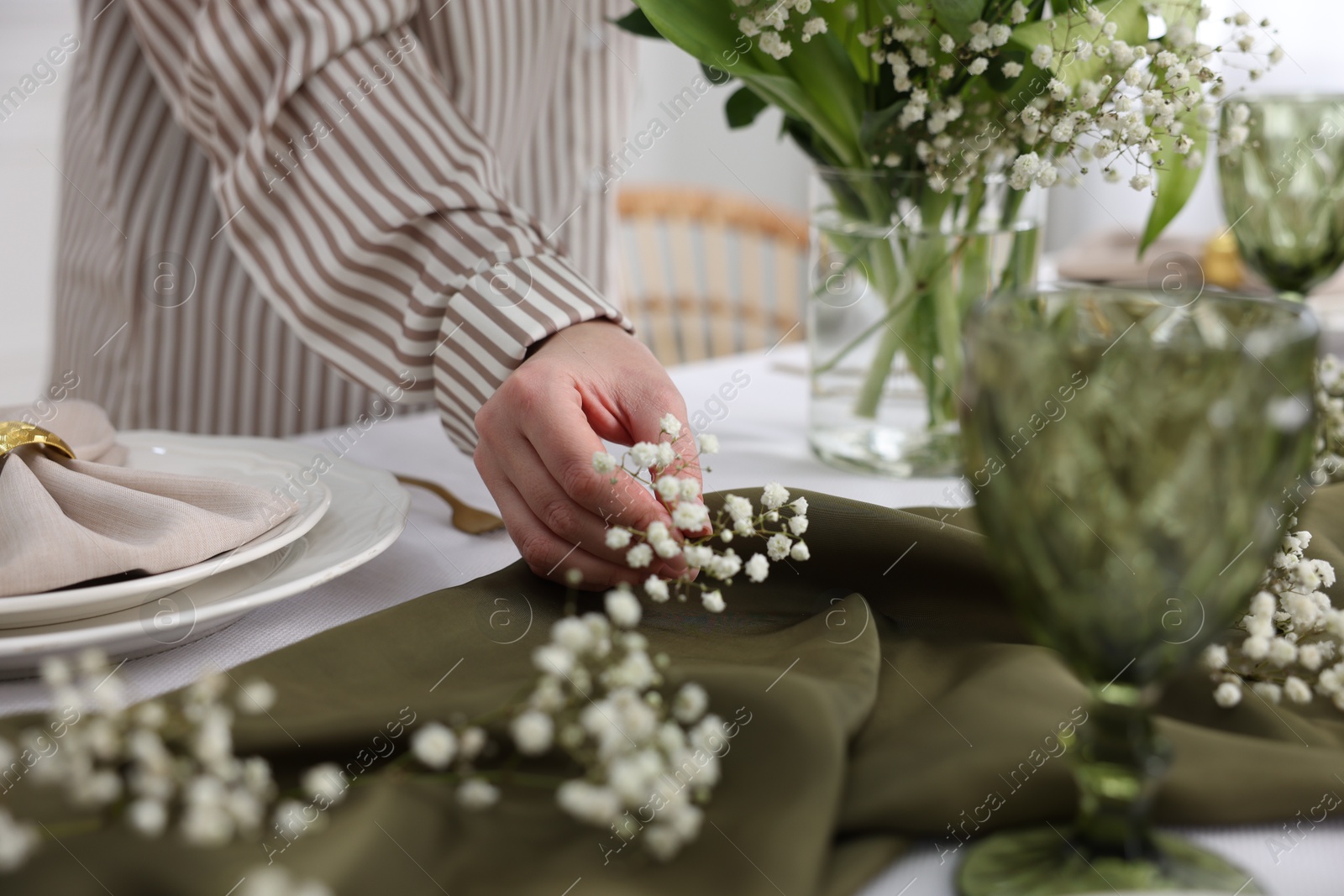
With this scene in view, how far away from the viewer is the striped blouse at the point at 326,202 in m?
0.69

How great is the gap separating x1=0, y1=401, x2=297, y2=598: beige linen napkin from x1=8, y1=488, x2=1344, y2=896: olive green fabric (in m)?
0.08

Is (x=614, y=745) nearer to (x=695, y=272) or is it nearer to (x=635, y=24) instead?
(x=635, y=24)

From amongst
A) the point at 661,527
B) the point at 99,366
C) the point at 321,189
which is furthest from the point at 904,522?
the point at 99,366

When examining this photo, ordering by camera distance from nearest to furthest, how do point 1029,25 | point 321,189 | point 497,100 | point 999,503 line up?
point 999,503
point 1029,25
point 321,189
point 497,100

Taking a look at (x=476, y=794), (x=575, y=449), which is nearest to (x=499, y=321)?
(x=575, y=449)

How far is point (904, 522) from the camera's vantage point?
0.48m

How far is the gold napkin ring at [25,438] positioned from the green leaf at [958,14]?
46 centimetres

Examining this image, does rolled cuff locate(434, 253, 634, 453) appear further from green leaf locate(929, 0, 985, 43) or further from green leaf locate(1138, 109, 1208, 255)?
green leaf locate(1138, 109, 1208, 255)

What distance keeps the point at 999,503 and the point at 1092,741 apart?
70 millimetres

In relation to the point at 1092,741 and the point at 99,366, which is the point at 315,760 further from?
the point at 99,366

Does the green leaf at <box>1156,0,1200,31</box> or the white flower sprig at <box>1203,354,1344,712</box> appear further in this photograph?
the green leaf at <box>1156,0,1200,31</box>

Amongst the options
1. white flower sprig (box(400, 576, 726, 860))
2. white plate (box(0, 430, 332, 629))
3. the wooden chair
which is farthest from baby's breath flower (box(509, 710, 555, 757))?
the wooden chair

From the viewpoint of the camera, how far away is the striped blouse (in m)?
0.69

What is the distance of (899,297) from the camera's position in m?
0.70
